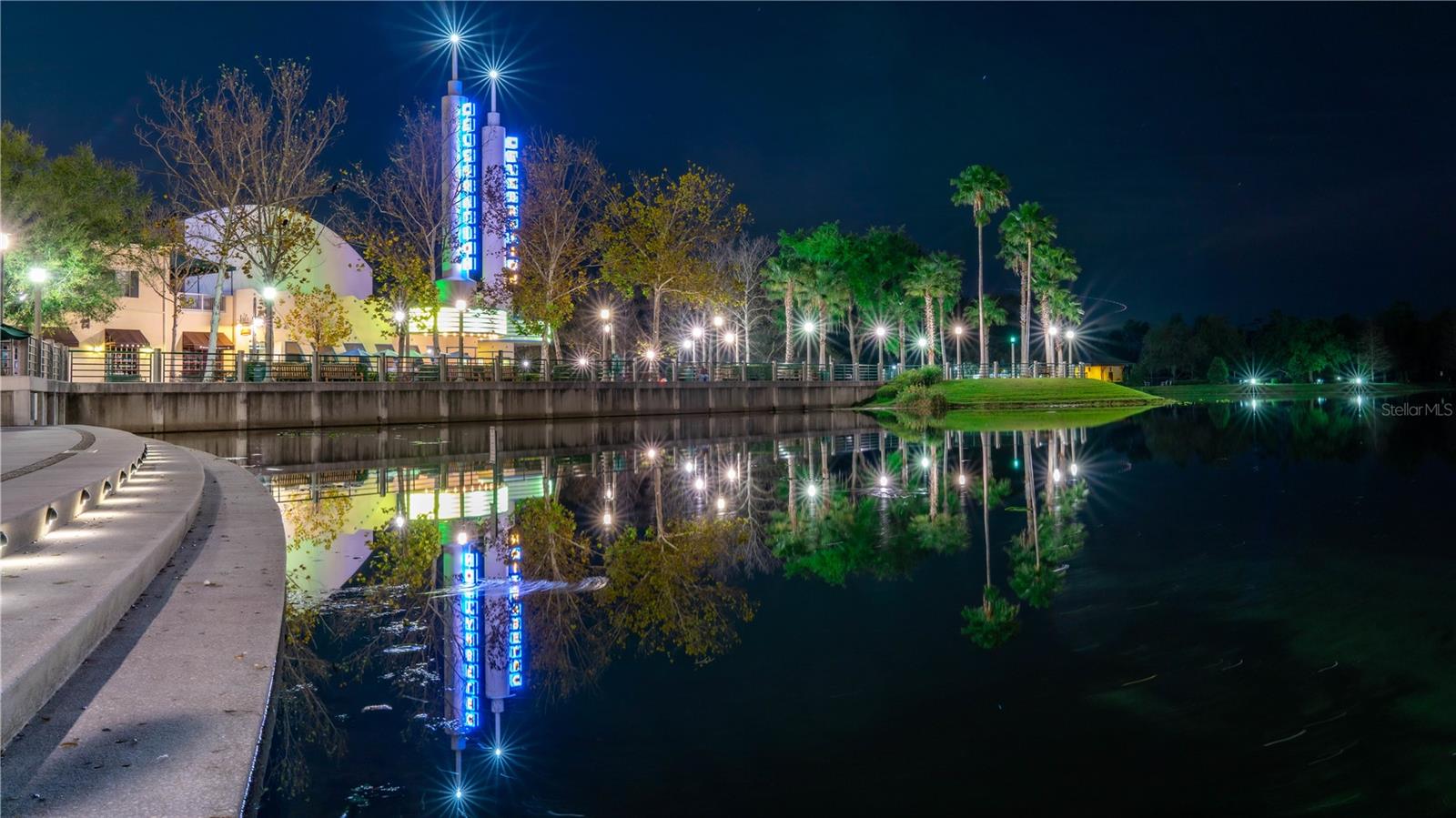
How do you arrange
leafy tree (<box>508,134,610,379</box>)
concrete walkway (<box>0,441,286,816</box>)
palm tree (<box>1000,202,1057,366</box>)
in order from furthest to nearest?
1. palm tree (<box>1000,202,1057,366</box>)
2. leafy tree (<box>508,134,610,379</box>)
3. concrete walkway (<box>0,441,286,816</box>)

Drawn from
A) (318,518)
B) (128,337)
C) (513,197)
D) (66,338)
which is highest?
(513,197)

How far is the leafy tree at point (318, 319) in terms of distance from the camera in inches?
2200

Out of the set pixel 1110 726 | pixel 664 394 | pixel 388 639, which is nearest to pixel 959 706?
pixel 1110 726

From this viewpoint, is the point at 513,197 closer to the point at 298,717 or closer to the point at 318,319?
the point at 318,319

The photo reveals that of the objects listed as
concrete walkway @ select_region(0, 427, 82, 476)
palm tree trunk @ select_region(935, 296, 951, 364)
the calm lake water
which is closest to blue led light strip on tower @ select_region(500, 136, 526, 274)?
palm tree trunk @ select_region(935, 296, 951, 364)

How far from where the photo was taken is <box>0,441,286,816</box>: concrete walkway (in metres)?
3.62

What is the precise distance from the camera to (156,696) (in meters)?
4.66

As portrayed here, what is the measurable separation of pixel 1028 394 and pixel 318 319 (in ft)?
125

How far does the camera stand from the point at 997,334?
417 ft

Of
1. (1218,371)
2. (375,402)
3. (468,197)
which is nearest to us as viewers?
(375,402)

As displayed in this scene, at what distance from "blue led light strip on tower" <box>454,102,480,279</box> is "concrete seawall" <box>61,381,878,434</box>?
1541 centimetres

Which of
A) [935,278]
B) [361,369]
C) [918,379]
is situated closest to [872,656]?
[361,369]

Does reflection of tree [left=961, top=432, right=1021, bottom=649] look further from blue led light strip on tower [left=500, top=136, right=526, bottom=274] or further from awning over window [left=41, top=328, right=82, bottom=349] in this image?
awning over window [left=41, top=328, right=82, bottom=349]

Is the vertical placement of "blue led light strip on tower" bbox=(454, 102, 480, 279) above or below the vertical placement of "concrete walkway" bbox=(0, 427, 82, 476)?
above
